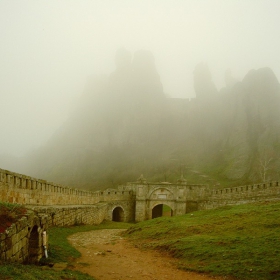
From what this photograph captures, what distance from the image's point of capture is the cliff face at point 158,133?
211ft

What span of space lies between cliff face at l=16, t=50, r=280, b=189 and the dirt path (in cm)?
4027

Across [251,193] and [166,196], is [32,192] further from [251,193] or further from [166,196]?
[166,196]

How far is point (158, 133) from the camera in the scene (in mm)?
88812

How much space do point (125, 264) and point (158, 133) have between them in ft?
258

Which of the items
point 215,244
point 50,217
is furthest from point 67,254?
point 215,244

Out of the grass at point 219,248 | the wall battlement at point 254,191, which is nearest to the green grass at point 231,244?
the grass at point 219,248

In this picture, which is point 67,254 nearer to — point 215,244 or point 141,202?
point 215,244

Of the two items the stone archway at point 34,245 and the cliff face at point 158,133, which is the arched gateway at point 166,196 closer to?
the cliff face at point 158,133

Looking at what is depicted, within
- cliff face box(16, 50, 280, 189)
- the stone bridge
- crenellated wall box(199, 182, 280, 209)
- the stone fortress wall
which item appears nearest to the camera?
the stone fortress wall

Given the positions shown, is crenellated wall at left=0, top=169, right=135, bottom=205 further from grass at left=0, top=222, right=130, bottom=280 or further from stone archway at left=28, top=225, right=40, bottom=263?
stone archway at left=28, top=225, right=40, bottom=263

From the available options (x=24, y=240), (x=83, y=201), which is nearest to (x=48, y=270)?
(x=24, y=240)

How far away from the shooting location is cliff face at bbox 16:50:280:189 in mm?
64188

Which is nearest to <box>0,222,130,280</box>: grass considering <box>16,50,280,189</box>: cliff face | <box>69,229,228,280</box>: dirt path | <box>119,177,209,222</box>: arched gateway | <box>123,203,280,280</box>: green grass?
<box>69,229,228,280</box>: dirt path

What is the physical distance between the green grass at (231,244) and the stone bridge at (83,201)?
17.9ft
